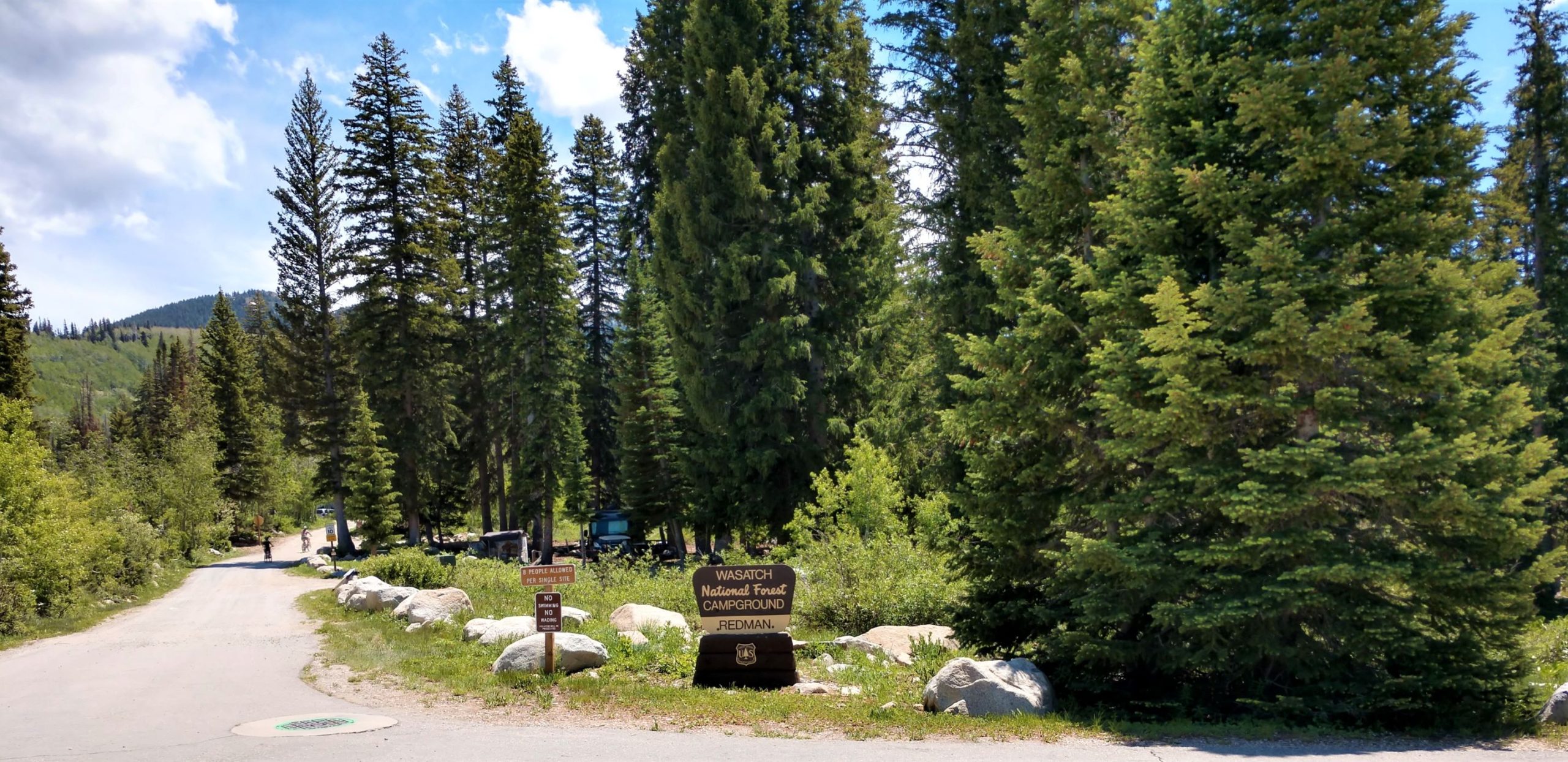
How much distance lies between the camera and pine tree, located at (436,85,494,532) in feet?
130

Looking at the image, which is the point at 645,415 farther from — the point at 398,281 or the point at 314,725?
the point at 314,725

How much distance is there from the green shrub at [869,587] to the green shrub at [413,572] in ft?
37.0

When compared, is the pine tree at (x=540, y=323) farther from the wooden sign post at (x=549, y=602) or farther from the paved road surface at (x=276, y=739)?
the wooden sign post at (x=549, y=602)

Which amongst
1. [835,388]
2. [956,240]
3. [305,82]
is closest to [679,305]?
[835,388]

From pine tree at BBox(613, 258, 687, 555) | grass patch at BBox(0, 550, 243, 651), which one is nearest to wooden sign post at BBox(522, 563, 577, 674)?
grass patch at BBox(0, 550, 243, 651)

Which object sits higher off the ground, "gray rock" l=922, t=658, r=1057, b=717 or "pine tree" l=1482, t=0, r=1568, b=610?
"pine tree" l=1482, t=0, r=1568, b=610

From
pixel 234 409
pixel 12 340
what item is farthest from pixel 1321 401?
pixel 234 409

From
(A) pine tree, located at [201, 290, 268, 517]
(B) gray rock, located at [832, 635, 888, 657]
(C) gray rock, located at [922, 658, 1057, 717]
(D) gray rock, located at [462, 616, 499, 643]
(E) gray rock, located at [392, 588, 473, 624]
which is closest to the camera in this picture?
(C) gray rock, located at [922, 658, 1057, 717]

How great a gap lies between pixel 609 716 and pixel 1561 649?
13.0 m

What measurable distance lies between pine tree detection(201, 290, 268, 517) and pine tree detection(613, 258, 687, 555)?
25.9 m

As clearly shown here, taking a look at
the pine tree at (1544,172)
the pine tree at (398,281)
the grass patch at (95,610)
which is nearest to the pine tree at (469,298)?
the pine tree at (398,281)

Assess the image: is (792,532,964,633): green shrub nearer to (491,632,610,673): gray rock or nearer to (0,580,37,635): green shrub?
(491,632,610,673): gray rock

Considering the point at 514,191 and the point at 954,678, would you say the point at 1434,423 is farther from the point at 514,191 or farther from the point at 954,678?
the point at 514,191

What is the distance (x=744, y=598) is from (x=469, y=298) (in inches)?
1233
